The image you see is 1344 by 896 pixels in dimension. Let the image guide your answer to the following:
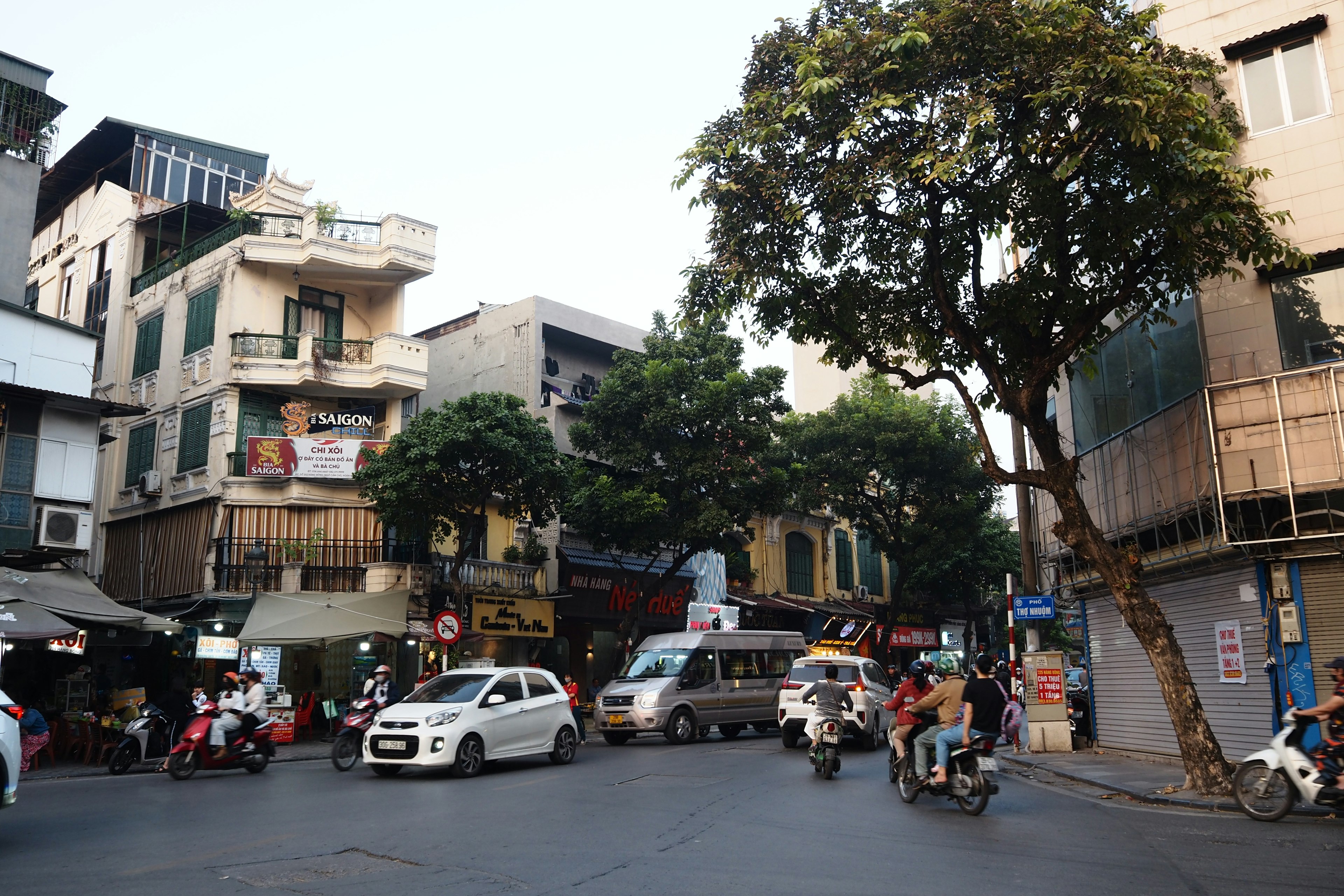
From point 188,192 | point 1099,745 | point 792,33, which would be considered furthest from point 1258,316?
point 188,192

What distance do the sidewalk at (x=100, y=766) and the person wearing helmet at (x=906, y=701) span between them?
10724 millimetres

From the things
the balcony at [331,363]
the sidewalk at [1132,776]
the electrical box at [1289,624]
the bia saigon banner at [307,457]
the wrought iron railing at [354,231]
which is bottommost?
the sidewalk at [1132,776]

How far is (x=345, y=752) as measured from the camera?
15.5 meters

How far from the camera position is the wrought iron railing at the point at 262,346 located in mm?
25547

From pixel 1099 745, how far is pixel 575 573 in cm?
1622

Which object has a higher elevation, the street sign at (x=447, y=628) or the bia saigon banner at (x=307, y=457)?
the bia saigon banner at (x=307, y=457)

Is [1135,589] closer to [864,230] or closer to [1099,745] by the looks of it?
[864,230]

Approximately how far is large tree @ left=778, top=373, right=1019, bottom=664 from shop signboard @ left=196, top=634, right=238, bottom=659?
64.2ft

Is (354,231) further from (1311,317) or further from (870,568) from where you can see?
(870,568)

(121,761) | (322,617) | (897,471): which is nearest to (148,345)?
(322,617)

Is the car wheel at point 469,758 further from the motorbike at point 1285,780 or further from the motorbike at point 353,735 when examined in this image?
the motorbike at point 1285,780

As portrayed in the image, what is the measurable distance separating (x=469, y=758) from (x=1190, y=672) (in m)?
9.84

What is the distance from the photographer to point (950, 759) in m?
10.4

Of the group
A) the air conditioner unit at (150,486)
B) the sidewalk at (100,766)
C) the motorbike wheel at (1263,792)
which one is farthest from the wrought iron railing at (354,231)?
the motorbike wheel at (1263,792)
